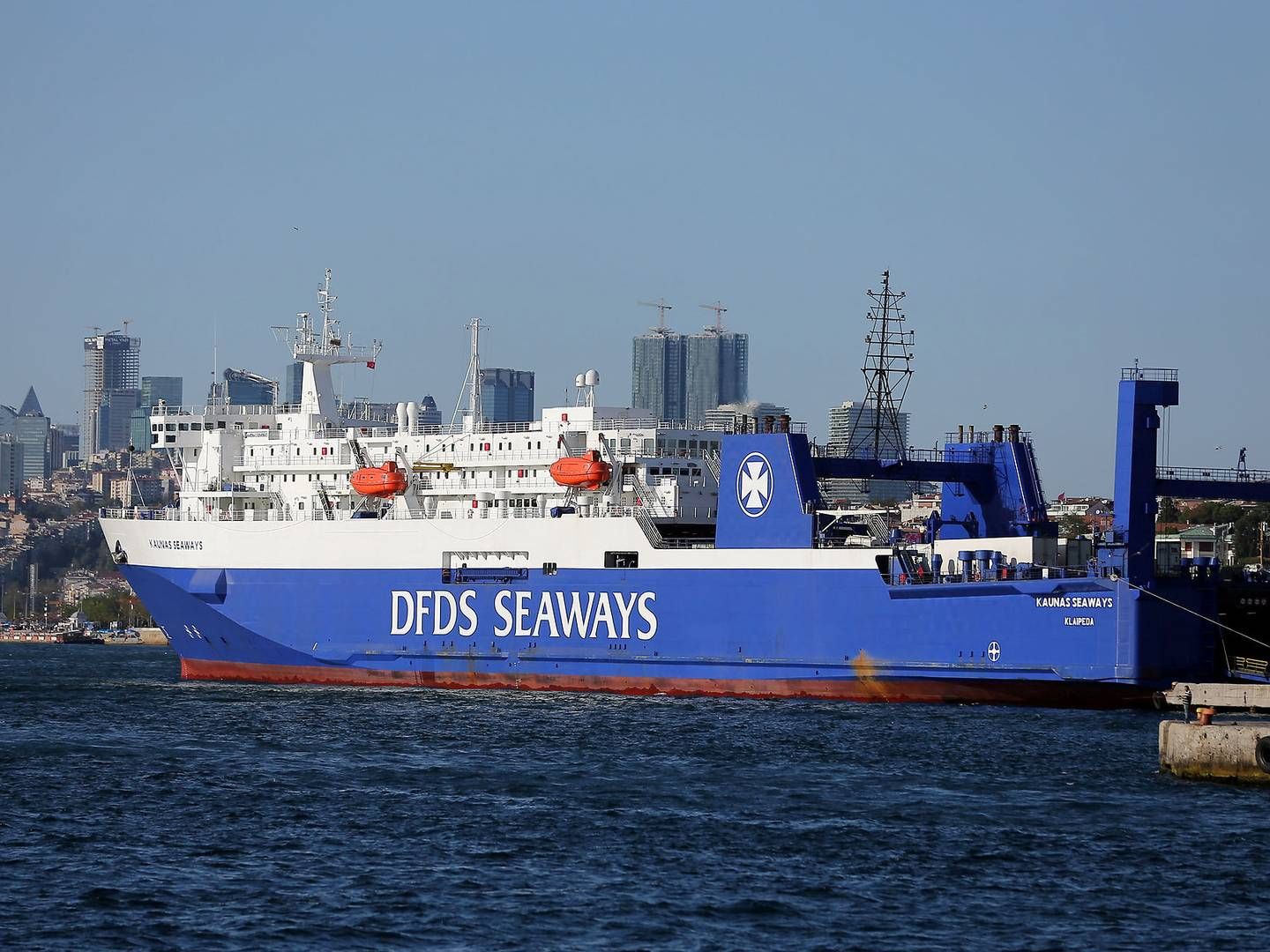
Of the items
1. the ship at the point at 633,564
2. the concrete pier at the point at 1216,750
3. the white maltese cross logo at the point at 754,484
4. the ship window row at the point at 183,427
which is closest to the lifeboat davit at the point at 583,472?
the ship at the point at 633,564

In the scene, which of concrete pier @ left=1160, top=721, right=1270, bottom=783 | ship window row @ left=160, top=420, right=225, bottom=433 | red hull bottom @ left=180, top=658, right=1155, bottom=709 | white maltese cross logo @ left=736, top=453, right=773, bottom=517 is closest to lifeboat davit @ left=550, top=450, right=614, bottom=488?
white maltese cross logo @ left=736, top=453, right=773, bottom=517

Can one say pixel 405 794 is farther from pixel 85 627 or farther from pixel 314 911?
pixel 85 627

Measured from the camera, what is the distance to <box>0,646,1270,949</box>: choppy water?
19781 mm

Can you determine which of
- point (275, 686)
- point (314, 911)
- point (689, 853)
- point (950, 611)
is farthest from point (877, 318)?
point (314, 911)

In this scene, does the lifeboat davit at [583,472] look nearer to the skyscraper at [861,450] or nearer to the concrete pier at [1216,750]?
the skyscraper at [861,450]

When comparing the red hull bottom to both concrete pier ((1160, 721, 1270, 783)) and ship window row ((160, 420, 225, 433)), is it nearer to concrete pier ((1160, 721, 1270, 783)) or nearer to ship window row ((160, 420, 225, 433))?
ship window row ((160, 420, 225, 433))

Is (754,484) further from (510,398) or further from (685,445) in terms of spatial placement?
(510,398)

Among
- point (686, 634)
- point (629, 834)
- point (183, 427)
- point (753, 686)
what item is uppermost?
point (183, 427)

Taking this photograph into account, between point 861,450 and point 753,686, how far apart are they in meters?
19.4

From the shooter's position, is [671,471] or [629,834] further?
[671,471]

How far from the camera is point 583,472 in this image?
4416cm

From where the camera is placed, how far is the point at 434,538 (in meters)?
45.5

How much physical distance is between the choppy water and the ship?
6.10 ft

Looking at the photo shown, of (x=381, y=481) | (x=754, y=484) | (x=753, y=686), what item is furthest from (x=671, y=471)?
(x=381, y=481)
